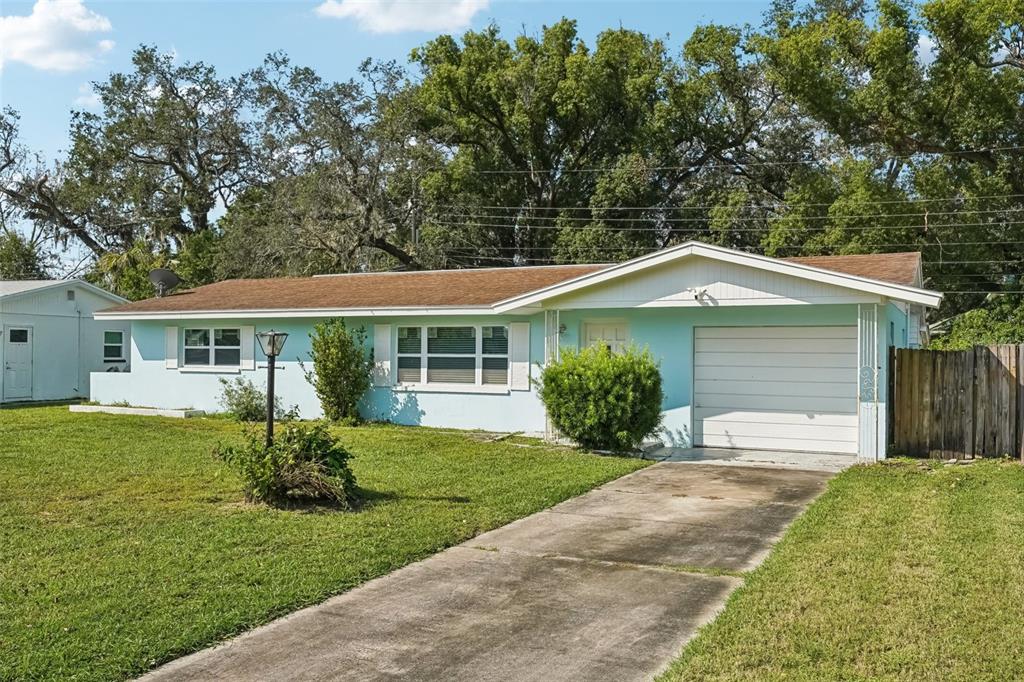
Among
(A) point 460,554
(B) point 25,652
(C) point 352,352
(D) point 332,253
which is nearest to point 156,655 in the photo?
(B) point 25,652

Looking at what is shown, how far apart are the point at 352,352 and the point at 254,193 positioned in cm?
2544

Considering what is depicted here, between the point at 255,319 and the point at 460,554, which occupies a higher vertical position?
the point at 255,319

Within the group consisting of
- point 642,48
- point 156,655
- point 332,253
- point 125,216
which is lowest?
point 156,655

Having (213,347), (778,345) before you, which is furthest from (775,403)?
(213,347)

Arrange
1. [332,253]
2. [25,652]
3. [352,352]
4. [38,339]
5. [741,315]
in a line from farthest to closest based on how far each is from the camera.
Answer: [332,253]
[38,339]
[352,352]
[741,315]
[25,652]

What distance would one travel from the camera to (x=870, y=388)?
479 inches

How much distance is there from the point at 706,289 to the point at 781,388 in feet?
Result: 6.49

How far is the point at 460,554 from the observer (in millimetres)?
7098

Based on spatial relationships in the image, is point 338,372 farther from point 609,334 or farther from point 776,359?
point 776,359

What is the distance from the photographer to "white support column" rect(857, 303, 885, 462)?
39.8 ft

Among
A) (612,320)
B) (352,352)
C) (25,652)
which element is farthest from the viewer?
(352,352)

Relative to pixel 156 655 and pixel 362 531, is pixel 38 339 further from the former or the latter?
pixel 156 655

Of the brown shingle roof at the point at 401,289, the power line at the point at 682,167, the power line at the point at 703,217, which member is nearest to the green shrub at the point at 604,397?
the brown shingle roof at the point at 401,289

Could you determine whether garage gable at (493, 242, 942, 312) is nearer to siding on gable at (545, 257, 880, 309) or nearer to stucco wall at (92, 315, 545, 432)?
siding on gable at (545, 257, 880, 309)
